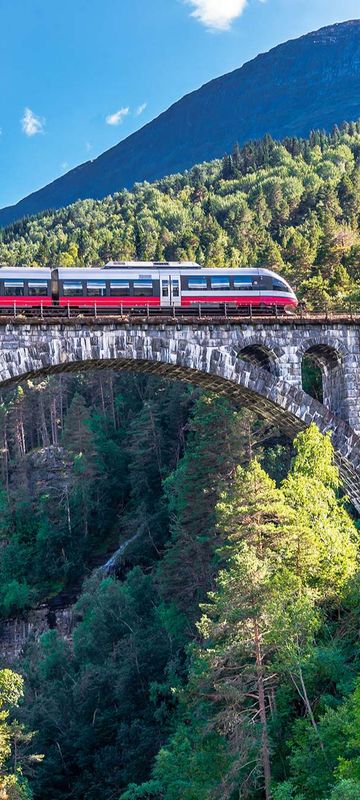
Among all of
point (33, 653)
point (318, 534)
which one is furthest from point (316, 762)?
point (33, 653)

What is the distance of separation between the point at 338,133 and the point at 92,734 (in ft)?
449

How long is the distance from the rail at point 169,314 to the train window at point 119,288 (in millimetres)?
627

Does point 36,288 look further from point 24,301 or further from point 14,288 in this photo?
point 14,288

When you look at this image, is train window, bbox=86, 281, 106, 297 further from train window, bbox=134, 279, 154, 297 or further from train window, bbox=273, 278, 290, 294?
train window, bbox=273, 278, 290, 294

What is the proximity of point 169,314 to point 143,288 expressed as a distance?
5.34 ft

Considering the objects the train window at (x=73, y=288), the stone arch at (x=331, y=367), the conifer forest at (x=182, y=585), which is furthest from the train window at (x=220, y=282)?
the train window at (x=73, y=288)

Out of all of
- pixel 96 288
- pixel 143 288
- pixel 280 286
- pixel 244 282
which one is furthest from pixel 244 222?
pixel 96 288

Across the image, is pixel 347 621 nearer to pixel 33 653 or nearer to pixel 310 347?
pixel 310 347

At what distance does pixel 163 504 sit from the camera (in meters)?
54.7

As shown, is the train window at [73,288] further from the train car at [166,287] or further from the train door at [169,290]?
the train door at [169,290]

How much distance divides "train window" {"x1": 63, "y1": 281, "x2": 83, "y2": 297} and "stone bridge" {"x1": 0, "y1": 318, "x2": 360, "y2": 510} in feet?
5.88

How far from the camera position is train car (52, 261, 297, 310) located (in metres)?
32.3

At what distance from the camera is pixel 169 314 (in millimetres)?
33062

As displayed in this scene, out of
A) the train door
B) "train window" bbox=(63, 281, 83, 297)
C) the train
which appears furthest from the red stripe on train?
the train door
